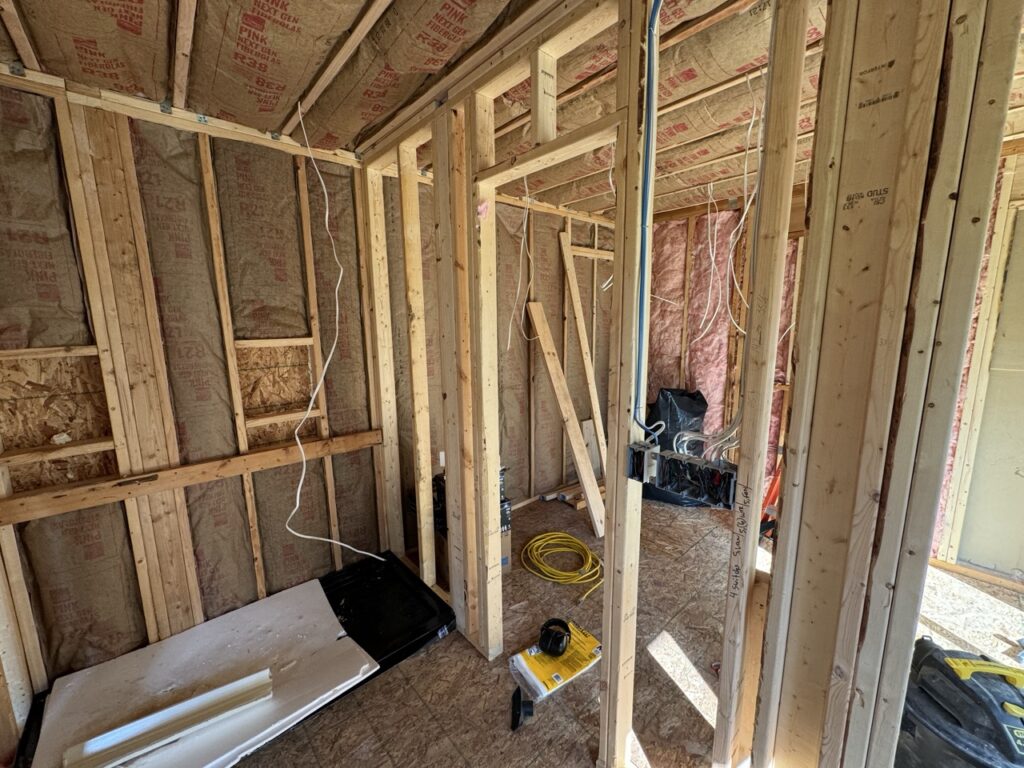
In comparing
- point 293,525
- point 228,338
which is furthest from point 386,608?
point 228,338

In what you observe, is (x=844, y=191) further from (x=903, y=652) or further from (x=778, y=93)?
(x=903, y=652)

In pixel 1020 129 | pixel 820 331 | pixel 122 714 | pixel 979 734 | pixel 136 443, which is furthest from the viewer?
pixel 1020 129

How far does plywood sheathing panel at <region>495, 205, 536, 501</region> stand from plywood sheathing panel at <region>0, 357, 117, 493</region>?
8.10ft

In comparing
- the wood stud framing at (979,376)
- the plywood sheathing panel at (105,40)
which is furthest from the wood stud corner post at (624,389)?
the wood stud framing at (979,376)

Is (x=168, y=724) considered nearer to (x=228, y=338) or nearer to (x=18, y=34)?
(x=228, y=338)

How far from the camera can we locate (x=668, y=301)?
402 cm

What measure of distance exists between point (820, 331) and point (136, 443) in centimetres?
282

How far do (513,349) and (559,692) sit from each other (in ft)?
8.00

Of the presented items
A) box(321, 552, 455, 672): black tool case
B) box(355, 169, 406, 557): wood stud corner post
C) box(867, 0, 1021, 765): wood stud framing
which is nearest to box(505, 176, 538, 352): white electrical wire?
box(355, 169, 406, 557): wood stud corner post

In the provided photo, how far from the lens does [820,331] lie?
3.33 feet

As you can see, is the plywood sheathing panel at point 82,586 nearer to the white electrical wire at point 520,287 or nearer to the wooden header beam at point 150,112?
the wooden header beam at point 150,112

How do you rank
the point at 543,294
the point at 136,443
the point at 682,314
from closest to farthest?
the point at 136,443 < the point at 543,294 < the point at 682,314

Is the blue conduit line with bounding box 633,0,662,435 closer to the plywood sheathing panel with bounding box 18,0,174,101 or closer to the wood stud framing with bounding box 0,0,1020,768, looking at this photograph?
the wood stud framing with bounding box 0,0,1020,768

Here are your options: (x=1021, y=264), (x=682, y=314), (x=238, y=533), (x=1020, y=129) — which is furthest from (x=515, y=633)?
(x=1020, y=129)
